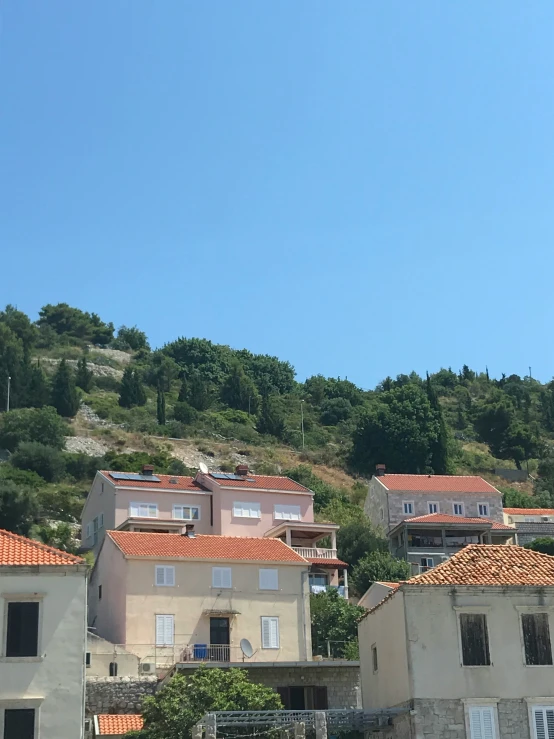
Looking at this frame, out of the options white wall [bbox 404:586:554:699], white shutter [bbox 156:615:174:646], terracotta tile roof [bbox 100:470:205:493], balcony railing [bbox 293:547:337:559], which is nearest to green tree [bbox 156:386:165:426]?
terracotta tile roof [bbox 100:470:205:493]

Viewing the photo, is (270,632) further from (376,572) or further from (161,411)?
(161,411)

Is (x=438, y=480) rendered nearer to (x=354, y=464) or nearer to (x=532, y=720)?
(x=354, y=464)

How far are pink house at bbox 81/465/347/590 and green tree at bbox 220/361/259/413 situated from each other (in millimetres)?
71508

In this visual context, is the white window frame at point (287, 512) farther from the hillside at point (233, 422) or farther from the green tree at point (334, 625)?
the green tree at point (334, 625)

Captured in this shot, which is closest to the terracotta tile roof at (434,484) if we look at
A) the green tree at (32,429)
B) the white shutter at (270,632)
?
the green tree at (32,429)

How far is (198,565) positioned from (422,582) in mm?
19742

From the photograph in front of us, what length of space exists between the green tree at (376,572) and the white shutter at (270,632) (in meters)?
18.7

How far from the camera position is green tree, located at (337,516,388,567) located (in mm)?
81000

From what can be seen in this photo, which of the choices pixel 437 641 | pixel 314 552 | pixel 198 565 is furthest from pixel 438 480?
pixel 437 641

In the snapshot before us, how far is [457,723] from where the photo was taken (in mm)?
36750

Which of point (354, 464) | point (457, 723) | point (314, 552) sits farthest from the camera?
point (354, 464)

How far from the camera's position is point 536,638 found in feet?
126

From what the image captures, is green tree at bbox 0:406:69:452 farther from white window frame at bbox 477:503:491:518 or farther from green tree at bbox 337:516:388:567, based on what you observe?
white window frame at bbox 477:503:491:518

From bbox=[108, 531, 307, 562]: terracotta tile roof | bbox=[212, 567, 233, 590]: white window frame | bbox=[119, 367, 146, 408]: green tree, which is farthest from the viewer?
bbox=[119, 367, 146, 408]: green tree
